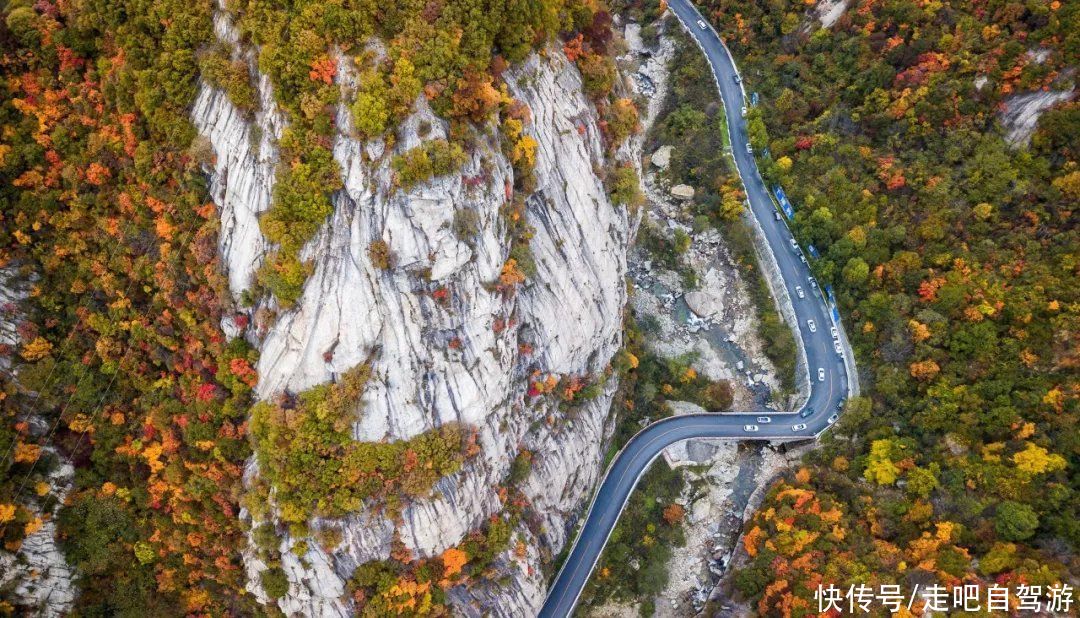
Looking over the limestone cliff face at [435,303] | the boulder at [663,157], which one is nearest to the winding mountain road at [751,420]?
the limestone cliff face at [435,303]

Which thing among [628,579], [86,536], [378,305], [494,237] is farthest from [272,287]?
[628,579]

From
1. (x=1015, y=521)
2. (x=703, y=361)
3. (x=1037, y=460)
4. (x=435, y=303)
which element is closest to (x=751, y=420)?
(x=703, y=361)

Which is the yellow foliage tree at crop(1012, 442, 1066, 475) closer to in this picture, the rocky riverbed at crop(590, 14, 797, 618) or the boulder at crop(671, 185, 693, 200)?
the rocky riverbed at crop(590, 14, 797, 618)

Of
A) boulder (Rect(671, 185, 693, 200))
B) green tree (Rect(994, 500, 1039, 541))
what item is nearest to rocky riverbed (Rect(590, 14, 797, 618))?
boulder (Rect(671, 185, 693, 200))

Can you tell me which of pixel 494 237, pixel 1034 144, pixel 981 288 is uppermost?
pixel 494 237

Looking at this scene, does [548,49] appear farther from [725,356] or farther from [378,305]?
[725,356]

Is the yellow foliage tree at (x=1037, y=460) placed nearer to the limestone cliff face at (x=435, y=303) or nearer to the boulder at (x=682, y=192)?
the limestone cliff face at (x=435, y=303)

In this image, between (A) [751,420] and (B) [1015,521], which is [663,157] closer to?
(A) [751,420]

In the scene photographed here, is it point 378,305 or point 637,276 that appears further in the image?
point 637,276
